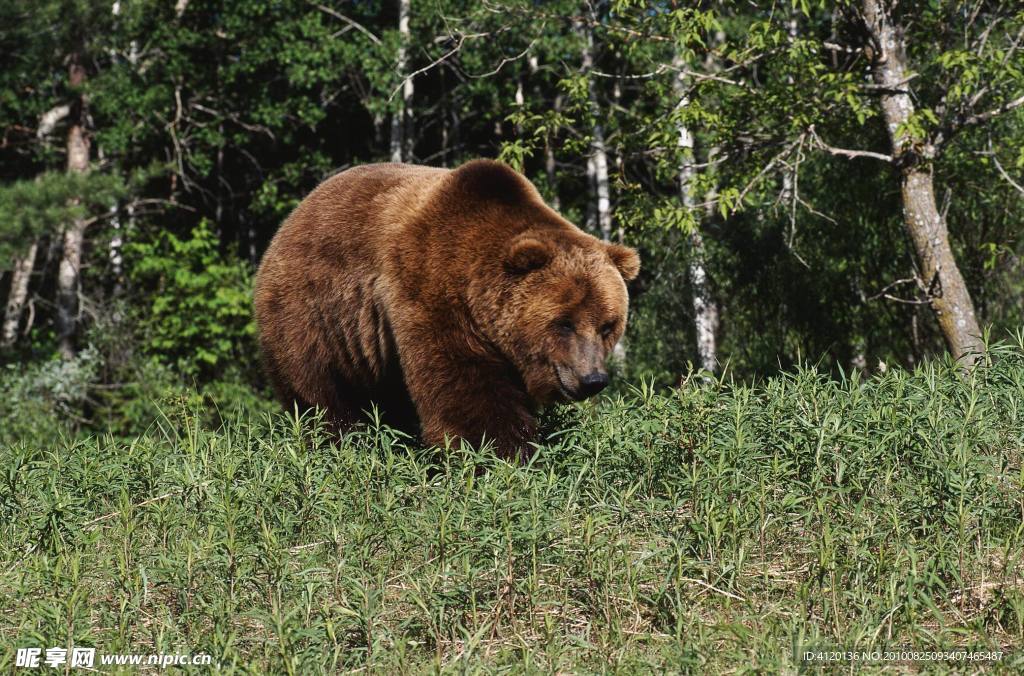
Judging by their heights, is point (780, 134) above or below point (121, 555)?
above

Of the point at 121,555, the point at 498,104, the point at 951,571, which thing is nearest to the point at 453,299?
the point at 121,555

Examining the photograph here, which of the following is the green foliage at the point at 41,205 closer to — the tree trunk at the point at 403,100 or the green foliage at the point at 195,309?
the green foliage at the point at 195,309

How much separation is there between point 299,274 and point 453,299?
1.30 metres

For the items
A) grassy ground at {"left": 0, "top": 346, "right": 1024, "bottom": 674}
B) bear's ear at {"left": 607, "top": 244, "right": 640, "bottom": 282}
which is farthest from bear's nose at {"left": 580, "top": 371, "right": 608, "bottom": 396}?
bear's ear at {"left": 607, "top": 244, "right": 640, "bottom": 282}

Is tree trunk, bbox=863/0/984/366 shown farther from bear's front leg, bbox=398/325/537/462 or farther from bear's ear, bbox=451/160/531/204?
bear's front leg, bbox=398/325/537/462

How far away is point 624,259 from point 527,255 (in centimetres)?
73

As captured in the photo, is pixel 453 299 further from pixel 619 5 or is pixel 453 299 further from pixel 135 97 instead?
pixel 135 97

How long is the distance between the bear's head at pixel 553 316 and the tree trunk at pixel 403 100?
11.5 meters

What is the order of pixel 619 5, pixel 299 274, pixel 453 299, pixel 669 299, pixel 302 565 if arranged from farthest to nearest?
pixel 669 299
pixel 619 5
pixel 299 274
pixel 453 299
pixel 302 565

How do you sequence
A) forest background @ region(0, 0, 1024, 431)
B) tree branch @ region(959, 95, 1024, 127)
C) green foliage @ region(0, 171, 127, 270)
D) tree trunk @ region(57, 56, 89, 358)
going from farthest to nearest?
tree trunk @ region(57, 56, 89, 358), green foliage @ region(0, 171, 127, 270), forest background @ region(0, 0, 1024, 431), tree branch @ region(959, 95, 1024, 127)

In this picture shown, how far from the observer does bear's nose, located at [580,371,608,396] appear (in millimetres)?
5273

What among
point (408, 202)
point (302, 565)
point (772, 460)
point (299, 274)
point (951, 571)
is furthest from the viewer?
point (299, 274)

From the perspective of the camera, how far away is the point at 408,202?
590cm

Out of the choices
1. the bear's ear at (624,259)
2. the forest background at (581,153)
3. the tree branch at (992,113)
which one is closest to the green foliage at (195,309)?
the forest background at (581,153)
